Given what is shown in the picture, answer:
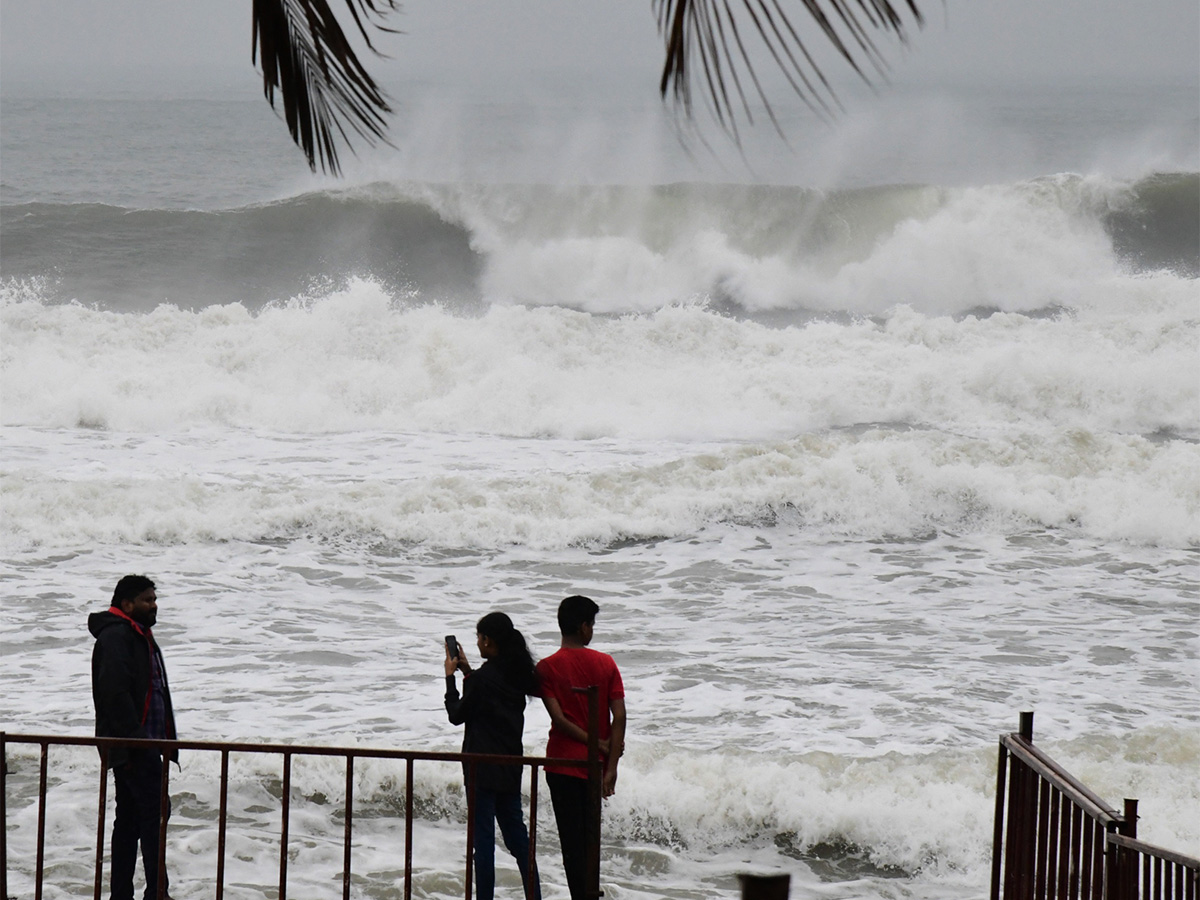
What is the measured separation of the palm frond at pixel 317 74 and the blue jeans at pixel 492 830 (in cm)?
333

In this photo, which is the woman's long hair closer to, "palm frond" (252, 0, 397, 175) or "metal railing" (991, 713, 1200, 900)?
"metal railing" (991, 713, 1200, 900)

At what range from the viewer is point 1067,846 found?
12.4 feet

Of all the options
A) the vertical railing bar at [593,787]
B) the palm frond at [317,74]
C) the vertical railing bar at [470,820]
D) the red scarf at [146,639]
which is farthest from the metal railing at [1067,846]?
the red scarf at [146,639]

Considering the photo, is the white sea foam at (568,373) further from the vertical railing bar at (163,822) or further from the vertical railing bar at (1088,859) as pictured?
the vertical railing bar at (1088,859)

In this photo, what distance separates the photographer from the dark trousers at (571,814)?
4.90 metres

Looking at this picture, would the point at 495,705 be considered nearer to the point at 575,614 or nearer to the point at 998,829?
the point at 575,614

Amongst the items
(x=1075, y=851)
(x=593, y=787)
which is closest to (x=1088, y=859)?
(x=1075, y=851)

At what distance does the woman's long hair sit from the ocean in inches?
56.3

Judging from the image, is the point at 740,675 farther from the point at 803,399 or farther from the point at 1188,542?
the point at 803,399

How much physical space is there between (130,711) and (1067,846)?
329 centimetres

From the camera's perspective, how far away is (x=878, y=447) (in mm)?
15656

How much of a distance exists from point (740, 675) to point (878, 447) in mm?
7081

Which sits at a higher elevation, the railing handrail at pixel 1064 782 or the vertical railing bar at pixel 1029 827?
the railing handrail at pixel 1064 782

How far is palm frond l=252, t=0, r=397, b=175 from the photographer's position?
2.09m
